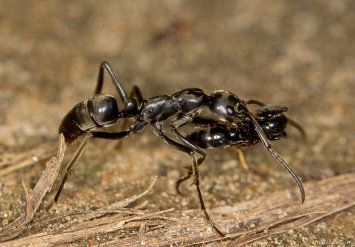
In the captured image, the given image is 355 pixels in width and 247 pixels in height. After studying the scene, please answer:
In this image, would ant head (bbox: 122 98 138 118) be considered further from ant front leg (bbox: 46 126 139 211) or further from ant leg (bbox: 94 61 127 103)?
ant front leg (bbox: 46 126 139 211)

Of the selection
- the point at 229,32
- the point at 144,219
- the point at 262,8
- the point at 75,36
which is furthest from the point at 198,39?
the point at 144,219

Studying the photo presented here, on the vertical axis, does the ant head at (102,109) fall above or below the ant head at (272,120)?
above

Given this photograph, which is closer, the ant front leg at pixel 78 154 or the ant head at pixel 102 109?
the ant front leg at pixel 78 154

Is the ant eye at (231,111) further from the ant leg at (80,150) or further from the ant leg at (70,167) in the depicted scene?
the ant leg at (70,167)

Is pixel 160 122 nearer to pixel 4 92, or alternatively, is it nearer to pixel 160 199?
pixel 160 199

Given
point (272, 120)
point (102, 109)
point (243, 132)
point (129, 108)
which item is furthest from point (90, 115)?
point (272, 120)

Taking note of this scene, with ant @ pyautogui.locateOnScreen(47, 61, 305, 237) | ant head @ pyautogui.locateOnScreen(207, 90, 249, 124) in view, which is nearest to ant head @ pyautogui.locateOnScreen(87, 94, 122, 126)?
ant @ pyautogui.locateOnScreen(47, 61, 305, 237)

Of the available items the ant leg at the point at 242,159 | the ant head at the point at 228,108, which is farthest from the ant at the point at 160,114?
the ant leg at the point at 242,159
